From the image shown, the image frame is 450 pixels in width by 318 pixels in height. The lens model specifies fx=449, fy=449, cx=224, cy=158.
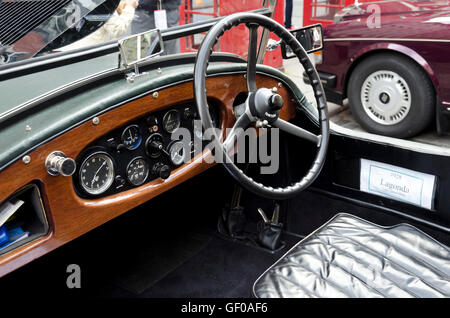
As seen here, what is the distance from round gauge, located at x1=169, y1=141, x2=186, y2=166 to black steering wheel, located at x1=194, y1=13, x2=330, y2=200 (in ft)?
0.61

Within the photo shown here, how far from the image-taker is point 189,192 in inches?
99.8

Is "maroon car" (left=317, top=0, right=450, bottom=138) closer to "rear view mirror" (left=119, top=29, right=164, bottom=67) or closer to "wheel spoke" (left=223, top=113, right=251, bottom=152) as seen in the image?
"wheel spoke" (left=223, top=113, right=251, bottom=152)

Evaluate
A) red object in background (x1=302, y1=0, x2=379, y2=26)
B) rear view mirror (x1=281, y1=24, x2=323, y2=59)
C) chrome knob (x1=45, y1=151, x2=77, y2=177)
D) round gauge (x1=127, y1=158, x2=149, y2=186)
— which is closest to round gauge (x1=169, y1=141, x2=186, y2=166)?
round gauge (x1=127, y1=158, x2=149, y2=186)

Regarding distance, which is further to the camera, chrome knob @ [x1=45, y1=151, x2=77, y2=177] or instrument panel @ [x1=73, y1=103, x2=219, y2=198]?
instrument panel @ [x1=73, y1=103, x2=219, y2=198]

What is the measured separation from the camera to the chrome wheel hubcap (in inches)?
140

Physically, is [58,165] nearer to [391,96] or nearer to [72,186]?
[72,186]

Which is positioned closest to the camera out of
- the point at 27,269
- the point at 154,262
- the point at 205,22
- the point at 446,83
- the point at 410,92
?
the point at 205,22

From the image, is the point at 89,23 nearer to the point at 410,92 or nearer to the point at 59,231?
the point at 59,231

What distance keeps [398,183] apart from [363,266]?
0.46 m

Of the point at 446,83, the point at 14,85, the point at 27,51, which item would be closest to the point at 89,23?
the point at 27,51

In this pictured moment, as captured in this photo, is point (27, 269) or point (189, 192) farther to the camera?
point (189, 192)

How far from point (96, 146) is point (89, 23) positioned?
0.51 m

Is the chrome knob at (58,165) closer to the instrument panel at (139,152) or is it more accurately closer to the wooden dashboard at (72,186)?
the wooden dashboard at (72,186)

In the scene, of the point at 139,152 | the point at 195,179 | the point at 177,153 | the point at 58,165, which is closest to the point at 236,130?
the point at 177,153
